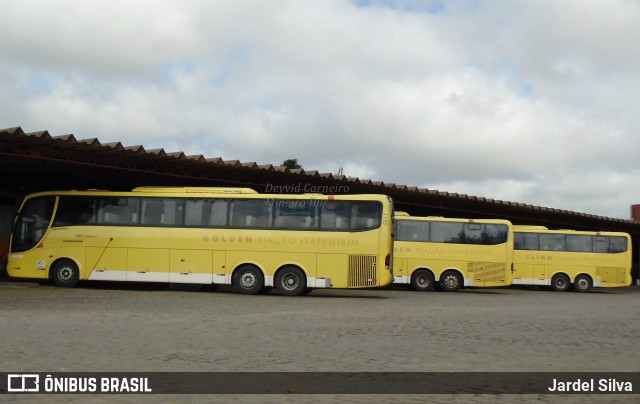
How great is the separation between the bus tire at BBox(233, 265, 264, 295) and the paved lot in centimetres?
320

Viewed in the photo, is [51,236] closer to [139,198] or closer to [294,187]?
[139,198]

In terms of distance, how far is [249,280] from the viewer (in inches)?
761

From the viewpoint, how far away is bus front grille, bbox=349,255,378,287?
1873 cm

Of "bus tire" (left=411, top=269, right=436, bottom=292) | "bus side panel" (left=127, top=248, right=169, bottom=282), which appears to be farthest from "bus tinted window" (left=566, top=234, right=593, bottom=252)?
"bus side panel" (left=127, top=248, right=169, bottom=282)

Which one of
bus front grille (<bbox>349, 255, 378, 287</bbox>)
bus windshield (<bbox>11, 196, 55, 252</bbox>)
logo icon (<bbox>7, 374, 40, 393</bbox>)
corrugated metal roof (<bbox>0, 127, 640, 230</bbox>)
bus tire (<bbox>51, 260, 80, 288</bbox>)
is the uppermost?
corrugated metal roof (<bbox>0, 127, 640, 230</bbox>)

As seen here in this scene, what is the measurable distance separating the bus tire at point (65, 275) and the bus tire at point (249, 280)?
4656 millimetres

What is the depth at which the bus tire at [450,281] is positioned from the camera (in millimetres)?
25328

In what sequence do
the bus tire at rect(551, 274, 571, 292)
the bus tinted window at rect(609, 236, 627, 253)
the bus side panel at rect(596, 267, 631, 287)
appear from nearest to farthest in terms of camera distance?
the bus tire at rect(551, 274, 571, 292), the bus side panel at rect(596, 267, 631, 287), the bus tinted window at rect(609, 236, 627, 253)

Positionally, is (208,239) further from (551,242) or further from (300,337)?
(551,242)

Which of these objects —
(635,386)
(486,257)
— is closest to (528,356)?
(635,386)

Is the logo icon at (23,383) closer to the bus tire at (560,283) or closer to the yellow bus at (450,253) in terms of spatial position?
the yellow bus at (450,253)

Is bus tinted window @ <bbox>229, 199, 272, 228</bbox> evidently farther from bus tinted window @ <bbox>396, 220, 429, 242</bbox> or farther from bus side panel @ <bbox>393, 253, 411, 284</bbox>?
bus side panel @ <bbox>393, 253, 411, 284</bbox>

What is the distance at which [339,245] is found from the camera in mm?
18969

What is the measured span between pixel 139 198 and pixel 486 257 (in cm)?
1291
